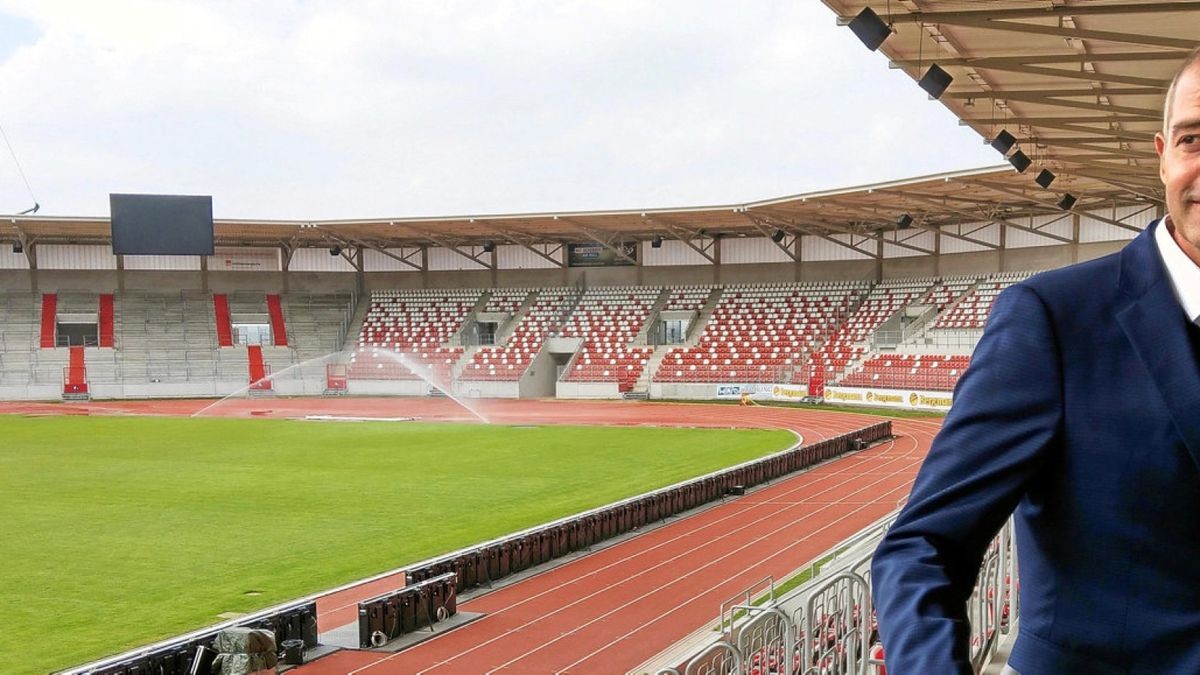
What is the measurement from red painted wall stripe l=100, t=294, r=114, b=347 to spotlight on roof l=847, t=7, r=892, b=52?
4794 cm

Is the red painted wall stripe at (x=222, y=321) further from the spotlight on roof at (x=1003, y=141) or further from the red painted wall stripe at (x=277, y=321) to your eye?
the spotlight on roof at (x=1003, y=141)

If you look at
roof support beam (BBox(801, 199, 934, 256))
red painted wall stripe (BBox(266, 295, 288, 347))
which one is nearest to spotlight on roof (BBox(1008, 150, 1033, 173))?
roof support beam (BBox(801, 199, 934, 256))

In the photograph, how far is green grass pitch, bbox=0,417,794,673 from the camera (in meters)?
12.2

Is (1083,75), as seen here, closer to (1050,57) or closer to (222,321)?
(1050,57)

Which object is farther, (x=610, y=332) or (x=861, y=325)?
(x=610, y=332)

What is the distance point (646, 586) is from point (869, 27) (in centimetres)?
739

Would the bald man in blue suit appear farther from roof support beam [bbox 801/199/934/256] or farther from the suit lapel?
roof support beam [bbox 801/199/934/256]

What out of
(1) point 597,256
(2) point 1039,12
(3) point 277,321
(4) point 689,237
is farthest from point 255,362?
(2) point 1039,12

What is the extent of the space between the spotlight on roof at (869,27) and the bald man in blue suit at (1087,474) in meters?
12.0

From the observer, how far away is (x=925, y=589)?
1326 millimetres

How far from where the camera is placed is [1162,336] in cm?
139

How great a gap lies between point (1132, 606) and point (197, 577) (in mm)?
13685

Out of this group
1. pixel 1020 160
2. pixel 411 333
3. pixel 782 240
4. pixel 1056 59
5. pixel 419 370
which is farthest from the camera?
pixel 411 333

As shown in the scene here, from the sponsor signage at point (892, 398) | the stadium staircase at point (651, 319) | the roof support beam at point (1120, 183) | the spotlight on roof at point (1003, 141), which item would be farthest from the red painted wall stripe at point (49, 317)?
the roof support beam at point (1120, 183)
